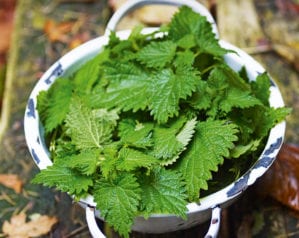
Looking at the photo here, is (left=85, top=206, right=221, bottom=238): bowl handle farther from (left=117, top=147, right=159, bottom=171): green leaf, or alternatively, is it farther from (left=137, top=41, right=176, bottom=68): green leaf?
(left=137, top=41, right=176, bottom=68): green leaf

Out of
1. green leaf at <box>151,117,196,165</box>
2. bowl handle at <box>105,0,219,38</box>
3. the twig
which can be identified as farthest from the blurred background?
green leaf at <box>151,117,196,165</box>

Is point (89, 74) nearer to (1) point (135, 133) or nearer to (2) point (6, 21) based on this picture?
(1) point (135, 133)

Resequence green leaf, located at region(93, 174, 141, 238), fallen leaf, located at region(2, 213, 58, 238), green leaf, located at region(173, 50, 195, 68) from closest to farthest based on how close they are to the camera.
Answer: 1. green leaf, located at region(93, 174, 141, 238)
2. green leaf, located at region(173, 50, 195, 68)
3. fallen leaf, located at region(2, 213, 58, 238)

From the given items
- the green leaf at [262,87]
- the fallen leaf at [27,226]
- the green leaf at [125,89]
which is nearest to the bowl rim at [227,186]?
the green leaf at [262,87]

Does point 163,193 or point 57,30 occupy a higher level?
point 57,30

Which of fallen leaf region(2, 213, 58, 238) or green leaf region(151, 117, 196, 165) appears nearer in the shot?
green leaf region(151, 117, 196, 165)

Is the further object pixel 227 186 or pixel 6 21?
pixel 6 21

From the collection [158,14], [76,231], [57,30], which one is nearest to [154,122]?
[76,231]
